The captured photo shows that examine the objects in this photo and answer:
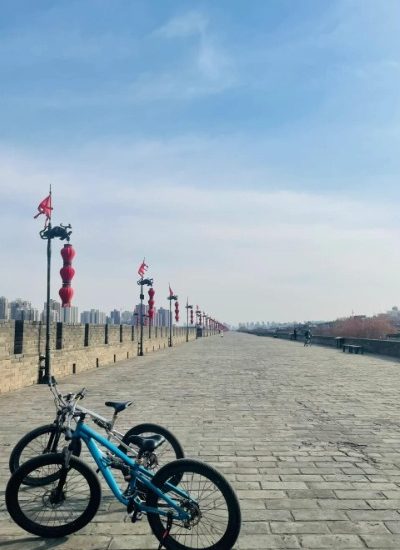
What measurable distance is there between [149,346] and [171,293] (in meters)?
12.4

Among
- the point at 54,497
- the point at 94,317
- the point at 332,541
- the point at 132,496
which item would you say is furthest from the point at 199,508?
the point at 94,317

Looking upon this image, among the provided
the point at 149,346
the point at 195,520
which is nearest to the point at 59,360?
the point at 195,520

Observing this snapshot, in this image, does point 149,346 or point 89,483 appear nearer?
point 89,483

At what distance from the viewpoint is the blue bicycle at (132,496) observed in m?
3.40

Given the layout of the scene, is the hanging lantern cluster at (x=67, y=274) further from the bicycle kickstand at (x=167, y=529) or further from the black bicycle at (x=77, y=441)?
the bicycle kickstand at (x=167, y=529)

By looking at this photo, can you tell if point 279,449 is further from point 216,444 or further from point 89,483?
point 89,483

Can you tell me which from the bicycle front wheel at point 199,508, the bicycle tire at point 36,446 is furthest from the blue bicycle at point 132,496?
the bicycle tire at point 36,446

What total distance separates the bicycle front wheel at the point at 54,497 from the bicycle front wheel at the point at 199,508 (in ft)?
1.75

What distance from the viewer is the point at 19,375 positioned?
13.1m

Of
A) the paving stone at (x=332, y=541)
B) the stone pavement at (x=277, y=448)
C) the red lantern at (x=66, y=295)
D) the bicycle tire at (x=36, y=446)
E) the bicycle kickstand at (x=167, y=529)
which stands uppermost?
the red lantern at (x=66, y=295)

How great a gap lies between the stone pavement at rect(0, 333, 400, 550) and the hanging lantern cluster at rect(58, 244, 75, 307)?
2363mm

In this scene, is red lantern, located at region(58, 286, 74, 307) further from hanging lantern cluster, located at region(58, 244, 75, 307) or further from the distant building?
the distant building

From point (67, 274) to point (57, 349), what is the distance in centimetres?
274

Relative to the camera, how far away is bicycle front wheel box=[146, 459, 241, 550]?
3361 millimetres
